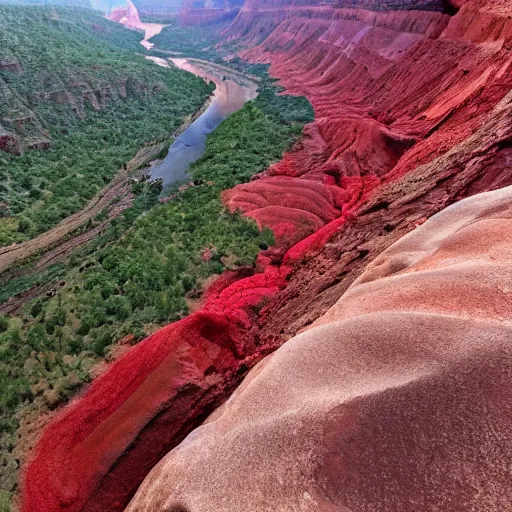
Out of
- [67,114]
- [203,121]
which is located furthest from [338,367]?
[203,121]

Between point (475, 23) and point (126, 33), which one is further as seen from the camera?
point (126, 33)

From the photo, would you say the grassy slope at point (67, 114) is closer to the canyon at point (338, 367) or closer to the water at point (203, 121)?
the water at point (203, 121)

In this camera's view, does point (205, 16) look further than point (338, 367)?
Yes

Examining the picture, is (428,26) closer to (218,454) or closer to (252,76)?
(252,76)

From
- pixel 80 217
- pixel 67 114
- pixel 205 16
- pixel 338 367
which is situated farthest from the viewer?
pixel 205 16

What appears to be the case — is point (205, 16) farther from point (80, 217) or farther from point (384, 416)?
point (384, 416)

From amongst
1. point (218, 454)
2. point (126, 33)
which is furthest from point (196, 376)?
point (126, 33)
